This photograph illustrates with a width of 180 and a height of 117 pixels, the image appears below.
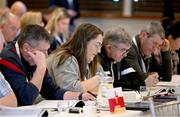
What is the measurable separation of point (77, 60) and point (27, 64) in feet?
1.74

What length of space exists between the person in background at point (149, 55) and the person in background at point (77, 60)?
0.75 m

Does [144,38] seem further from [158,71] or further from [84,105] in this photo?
[84,105]

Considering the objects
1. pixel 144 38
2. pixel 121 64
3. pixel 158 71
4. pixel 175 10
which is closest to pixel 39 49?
pixel 121 64

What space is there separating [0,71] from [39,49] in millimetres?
335

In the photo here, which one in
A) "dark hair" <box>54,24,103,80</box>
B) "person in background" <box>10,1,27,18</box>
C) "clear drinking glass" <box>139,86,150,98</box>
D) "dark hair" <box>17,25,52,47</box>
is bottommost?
"clear drinking glass" <box>139,86,150,98</box>

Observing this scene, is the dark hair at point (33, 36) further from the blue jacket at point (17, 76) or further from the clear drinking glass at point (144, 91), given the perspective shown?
the clear drinking glass at point (144, 91)

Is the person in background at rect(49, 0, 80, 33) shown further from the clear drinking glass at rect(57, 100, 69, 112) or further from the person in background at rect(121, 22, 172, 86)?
the clear drinking glass at rect(57, 100, 69, 112)

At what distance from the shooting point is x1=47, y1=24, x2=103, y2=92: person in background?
3.83 meters

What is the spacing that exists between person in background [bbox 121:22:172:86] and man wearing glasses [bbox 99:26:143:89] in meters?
0.15

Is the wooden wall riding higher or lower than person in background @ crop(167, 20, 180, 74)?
higher

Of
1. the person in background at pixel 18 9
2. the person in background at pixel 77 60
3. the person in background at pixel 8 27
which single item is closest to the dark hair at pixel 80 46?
the person in background at pixel 77 60

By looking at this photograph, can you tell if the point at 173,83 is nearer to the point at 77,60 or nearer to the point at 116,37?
the point at 116,37

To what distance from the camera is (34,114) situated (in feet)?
9.39

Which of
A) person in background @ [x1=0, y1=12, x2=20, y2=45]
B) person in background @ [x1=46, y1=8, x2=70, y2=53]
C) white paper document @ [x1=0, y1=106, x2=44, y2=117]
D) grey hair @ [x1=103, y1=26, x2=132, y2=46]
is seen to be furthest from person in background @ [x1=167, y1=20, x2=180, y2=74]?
white paper document @ [x1=0, y1=106, x2=44, y2=117]
